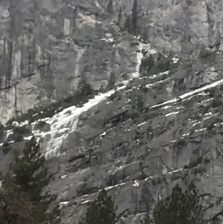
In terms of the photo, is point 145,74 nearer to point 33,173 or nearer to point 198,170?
point 198,170

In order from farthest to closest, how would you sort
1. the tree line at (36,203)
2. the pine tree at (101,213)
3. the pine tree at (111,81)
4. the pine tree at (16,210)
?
the pine tree at (111,81) < the pine tree at (101,213) < the tree line at (36,203) < the pine tree at (16,210)

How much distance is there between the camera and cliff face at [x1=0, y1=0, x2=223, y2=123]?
76438 mm

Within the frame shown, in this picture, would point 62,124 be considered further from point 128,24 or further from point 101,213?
point 101,213

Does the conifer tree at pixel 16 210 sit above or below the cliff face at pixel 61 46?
above

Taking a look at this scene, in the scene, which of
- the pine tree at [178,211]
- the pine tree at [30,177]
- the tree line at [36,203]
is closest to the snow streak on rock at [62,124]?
the tree line at [36,203]

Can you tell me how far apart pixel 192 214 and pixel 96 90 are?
45601mm

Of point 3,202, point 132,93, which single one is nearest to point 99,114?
point 132,93

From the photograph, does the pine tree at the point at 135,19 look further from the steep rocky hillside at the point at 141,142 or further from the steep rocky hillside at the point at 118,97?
the steep rocky hillside at the point at 141,142

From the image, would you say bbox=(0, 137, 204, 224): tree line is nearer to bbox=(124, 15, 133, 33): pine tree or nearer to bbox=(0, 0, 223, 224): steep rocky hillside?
bbox=(0, 0, 223, 224): steep rocky hillside

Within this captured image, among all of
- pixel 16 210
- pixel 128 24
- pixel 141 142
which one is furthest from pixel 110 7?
pixel 16 210

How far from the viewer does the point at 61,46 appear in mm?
78188

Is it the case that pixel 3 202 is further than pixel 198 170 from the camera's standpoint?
No

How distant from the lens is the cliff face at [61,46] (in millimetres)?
76438

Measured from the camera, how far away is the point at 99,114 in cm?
6200
